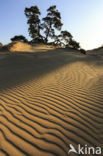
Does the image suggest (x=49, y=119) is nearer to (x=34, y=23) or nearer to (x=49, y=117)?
(x=49, y=117)

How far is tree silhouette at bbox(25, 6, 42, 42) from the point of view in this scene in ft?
88.7

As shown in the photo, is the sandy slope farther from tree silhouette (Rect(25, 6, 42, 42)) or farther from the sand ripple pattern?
tree silhouette (Rect(25, 6, 42, 42))

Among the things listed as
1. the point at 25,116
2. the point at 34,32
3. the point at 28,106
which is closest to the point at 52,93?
the point at 28,106

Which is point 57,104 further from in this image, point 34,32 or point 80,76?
point 34,32

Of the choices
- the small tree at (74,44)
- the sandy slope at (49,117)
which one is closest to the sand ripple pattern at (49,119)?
the sandy slope at (49,117)

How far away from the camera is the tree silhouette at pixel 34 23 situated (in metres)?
27.0

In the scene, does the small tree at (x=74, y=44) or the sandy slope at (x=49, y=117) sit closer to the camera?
the sandy slope at (x=49, y=117)

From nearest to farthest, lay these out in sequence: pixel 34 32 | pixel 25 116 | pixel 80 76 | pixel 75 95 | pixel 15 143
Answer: pixel 15 143, pixel 25 116, pixel 75 95, pixel 80 76, pixel 34 32

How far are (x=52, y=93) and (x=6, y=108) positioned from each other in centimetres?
164

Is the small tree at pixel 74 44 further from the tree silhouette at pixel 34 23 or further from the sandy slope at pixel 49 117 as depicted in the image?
the sandy slope at pixel 49 117

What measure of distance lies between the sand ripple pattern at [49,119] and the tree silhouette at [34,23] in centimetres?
2545

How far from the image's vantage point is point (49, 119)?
2.95 meters

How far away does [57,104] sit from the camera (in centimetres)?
360

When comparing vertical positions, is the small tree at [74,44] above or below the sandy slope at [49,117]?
above
